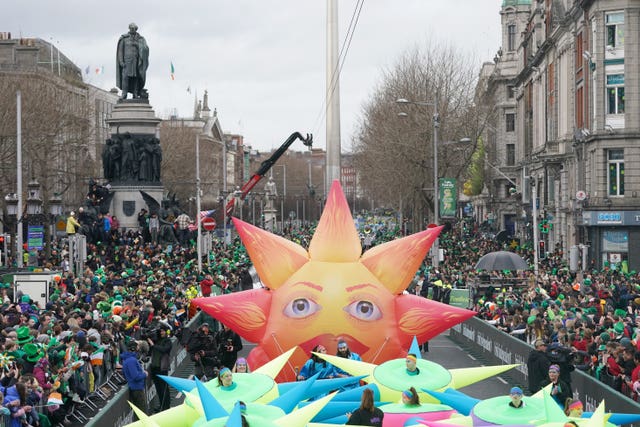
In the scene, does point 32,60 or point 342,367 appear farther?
point 32,60

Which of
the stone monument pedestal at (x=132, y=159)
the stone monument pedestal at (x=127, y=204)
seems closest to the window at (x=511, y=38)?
the stone monument pedestal at (x=132, y=159)

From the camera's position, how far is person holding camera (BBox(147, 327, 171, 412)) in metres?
17.9

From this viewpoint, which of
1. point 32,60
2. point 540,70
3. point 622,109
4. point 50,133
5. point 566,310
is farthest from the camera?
point 32,60

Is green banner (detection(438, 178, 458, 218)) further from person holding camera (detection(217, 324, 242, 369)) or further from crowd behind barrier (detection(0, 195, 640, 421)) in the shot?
person holding camera (detection(217, 324, 242, 369))

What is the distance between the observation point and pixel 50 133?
59.1 metres

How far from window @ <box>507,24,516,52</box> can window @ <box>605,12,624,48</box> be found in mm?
54241

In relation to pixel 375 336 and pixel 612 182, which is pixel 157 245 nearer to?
pixel 612 182

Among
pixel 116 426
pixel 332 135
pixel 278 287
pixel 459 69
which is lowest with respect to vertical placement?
pixel 116 426

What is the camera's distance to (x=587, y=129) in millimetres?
50000

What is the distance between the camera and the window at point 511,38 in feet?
333

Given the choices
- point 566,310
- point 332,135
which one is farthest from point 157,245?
point 566,310

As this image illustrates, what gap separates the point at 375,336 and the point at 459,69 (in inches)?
2016

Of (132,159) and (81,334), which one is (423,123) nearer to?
(132,159)

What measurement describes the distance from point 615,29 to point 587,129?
4.71 metres
